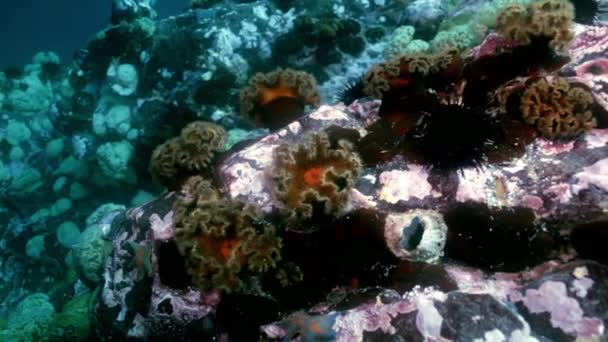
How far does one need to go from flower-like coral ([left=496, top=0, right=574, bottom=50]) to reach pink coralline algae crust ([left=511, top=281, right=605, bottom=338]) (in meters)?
2.04

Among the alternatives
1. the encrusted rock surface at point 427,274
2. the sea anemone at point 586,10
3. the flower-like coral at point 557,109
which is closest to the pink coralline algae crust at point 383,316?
the encrusted rock surface at point 427,274

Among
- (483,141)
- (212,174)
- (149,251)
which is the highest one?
(483,141)

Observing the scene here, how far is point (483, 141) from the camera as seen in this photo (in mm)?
3486

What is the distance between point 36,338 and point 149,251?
16.4 feet

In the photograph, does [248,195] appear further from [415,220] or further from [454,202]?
[454,202]

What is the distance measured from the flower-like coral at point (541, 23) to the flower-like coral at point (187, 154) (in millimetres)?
2826

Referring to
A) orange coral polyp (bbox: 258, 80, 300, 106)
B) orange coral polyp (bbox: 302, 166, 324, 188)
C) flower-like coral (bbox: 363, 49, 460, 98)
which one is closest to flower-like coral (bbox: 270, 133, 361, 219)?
orange coral polyp (bbox: 302, 166, 324, 188)

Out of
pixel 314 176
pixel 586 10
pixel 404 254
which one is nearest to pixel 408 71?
pixel 314 176

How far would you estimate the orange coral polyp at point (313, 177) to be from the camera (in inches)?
139

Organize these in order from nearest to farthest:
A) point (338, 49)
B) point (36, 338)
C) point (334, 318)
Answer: point (334, 318)
point (36, 338)
point (338, 49)

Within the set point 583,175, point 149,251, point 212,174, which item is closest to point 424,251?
point 583,175

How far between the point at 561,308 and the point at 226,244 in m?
2.41

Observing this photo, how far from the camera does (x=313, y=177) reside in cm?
359

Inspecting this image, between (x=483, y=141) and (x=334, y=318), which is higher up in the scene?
(x=483, y=141)
